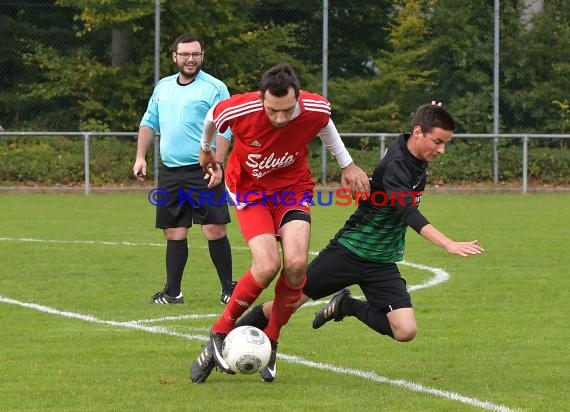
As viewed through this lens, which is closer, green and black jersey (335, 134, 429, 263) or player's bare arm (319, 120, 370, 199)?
green and black jersey (335, 134, 429, 263)

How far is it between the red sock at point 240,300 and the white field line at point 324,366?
0.56m

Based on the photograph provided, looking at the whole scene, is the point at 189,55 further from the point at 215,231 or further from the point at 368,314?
the point at 368,314

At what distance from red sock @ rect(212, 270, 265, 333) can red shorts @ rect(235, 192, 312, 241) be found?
0.25 m

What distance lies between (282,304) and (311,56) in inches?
790

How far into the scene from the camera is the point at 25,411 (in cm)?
581

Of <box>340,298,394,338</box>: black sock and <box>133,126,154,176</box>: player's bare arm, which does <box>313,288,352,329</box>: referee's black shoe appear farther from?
<box>133,126,154,176</box>: player's bare arm

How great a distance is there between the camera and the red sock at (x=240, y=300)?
Result: 675 centimetres

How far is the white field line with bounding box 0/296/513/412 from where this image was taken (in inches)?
237

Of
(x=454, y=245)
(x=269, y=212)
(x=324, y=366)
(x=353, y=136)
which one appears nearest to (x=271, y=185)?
(x=269, y=212)

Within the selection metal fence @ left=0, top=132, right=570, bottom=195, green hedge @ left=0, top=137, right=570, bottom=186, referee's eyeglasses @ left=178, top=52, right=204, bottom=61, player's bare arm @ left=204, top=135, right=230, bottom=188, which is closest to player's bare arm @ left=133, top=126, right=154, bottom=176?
referee's eyeglasses @ left=178, top=52, right=204, bottom=61

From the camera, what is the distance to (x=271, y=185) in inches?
273

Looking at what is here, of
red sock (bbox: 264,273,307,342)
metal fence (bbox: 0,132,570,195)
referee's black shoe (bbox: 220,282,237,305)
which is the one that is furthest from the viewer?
metal fence (bbox: 0,132,570,195)

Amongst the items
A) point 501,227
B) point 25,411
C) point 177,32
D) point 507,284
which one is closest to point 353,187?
point 25,411

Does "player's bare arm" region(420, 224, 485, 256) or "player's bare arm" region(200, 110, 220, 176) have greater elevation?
"player's bare arm" region(200, 110, 220, 176)
